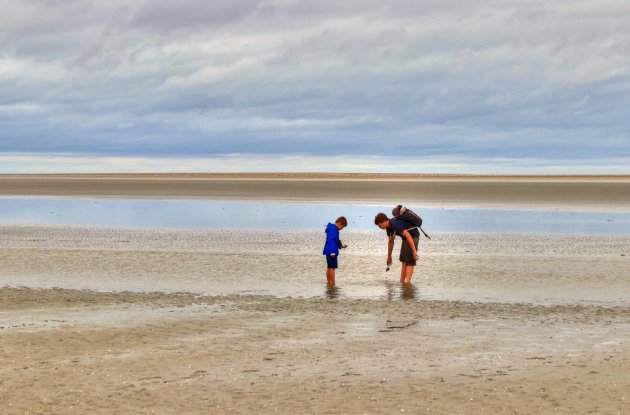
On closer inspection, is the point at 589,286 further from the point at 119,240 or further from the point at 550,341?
the point at 119,240

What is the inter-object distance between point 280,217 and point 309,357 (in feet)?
89.2

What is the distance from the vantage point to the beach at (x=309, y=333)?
29.6 feet

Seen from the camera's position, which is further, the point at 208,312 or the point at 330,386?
the point at 208,312

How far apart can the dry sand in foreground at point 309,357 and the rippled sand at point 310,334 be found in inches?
1.3

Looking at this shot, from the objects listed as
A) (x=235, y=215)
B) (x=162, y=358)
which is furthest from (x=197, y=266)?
(x=235, y=215)

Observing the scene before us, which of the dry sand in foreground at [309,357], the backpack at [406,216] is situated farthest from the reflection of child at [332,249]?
the dry sand in foreground at [309,357]

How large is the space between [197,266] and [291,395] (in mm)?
12169

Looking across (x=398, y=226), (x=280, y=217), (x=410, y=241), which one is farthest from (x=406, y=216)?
(x=280, y=217)

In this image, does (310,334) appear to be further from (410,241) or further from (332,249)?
(410,241)

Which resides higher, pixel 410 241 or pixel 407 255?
pixel 410 241

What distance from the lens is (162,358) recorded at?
10820 millimetres

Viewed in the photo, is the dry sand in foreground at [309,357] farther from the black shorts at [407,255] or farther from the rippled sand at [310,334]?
the black shorts at [407,255]

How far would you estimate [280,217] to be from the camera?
37969 millimetres

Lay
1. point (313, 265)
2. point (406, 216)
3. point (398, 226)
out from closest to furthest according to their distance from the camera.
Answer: point (398, 226)
point (406, 216)
point (313, 265)
